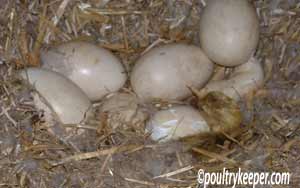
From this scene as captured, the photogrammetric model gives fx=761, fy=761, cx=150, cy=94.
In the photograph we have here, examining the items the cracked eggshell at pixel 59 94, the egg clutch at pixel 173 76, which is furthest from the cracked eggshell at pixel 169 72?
the cracked eggshell at pixel 59 94

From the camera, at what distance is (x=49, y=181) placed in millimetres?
1669

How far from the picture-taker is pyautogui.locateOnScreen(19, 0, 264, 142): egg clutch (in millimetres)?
1754

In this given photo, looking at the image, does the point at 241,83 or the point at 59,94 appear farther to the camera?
the point at 241,83

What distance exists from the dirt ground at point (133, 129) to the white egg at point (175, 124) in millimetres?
26

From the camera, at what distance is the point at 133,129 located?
5.80 ft

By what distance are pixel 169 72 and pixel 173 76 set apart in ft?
0.05

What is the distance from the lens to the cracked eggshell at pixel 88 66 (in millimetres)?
1826

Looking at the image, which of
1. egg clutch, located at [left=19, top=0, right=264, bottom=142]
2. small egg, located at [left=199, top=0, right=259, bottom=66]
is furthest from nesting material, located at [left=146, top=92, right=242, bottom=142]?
small egg, located at [left=199, top=0, right=259, bottom=66]

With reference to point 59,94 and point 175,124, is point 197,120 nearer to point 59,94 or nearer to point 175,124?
point 175,124

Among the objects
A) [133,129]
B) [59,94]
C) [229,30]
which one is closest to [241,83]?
[229,30]

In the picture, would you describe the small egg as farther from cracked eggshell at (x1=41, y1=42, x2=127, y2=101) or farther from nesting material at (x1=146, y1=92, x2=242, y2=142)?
cracked eggshell at (x1=41, y1=42, x2=127, y2=101)

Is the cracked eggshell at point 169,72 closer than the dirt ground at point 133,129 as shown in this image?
No

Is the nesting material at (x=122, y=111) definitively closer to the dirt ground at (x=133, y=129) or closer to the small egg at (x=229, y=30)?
the dirt ground at (x=133, y=129)

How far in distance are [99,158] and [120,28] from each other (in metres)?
0.43
